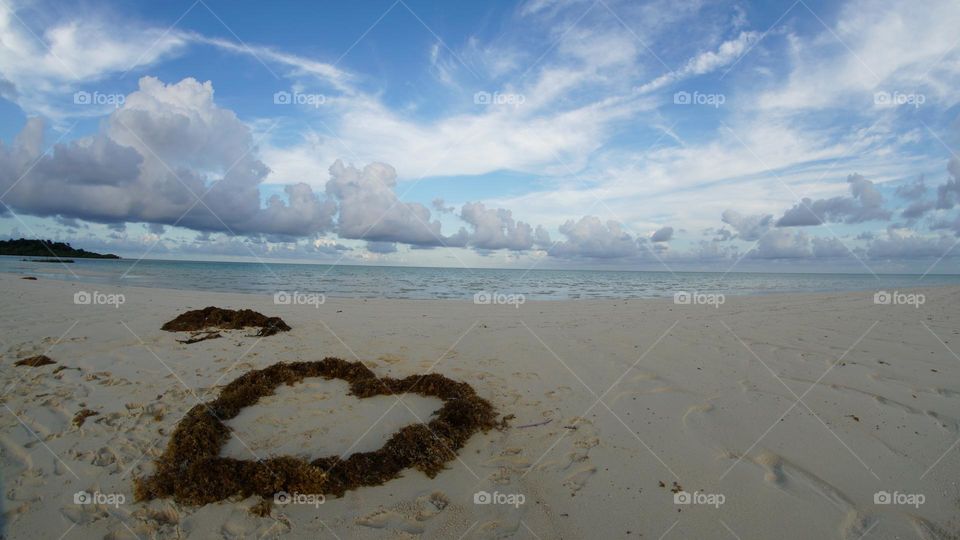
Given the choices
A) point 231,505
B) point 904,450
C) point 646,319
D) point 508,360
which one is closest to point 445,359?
point 508,360

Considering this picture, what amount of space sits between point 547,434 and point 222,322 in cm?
916

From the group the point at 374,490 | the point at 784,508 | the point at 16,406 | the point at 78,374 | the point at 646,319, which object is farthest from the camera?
the point at 646,319

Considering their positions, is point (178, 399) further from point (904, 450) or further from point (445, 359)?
point (904, 450)

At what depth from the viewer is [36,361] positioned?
23.3ft

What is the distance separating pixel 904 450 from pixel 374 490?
5.59 metres

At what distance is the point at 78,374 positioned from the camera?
672cm
